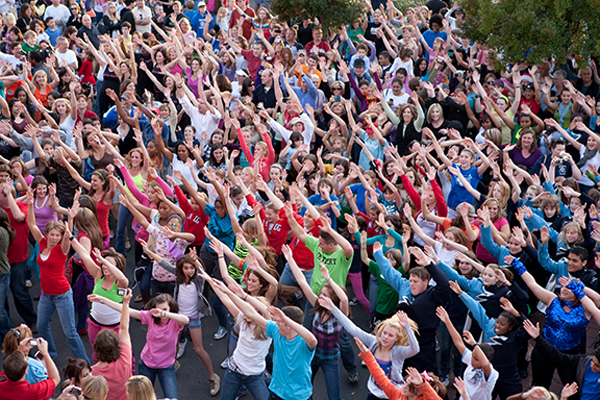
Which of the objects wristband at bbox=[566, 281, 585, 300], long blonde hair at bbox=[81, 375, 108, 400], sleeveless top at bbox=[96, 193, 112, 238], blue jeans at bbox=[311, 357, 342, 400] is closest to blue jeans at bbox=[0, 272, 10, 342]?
sleeveless top at bbox=[96, 193, 112, 238]

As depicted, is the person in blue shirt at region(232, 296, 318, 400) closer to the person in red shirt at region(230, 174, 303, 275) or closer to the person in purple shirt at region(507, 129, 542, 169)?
the person in red shirt at region(230, 174, 303, 275)

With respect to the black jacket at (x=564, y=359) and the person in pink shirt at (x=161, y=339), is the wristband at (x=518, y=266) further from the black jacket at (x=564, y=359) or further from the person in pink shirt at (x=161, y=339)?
the person in pink shirt at (x=161, y=339)

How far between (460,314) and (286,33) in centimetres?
889

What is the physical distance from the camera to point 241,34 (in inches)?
608

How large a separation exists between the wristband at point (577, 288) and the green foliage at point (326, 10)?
9.45 m

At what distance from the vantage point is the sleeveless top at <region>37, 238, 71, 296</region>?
7113mm

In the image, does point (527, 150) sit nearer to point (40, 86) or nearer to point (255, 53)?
point (255, 53)

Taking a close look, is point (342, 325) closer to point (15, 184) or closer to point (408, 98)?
point (15, 184)

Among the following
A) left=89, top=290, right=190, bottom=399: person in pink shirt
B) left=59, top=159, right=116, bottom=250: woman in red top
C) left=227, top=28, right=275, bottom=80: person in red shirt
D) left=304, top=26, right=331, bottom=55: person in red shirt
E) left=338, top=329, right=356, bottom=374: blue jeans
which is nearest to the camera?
left=89, top=290, right=190, bottom=399: person in pink shirt

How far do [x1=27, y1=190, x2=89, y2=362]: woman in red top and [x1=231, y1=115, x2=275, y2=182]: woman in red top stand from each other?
10.3ft

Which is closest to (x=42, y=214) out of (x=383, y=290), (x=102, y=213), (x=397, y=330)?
(x=102, y=213)

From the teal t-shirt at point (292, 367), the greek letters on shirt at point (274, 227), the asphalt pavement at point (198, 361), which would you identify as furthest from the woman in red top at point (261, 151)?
the teal t-shirt at point (292, 367)

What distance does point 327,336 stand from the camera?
6.50 meters

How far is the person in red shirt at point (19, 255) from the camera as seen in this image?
793cm
